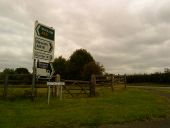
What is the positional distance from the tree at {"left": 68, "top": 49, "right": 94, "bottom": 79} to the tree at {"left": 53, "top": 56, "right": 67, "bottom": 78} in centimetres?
136

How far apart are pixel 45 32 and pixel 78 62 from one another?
7047cm

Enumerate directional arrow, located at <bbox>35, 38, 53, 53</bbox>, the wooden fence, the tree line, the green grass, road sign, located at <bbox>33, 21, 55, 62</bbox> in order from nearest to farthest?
the green grass < road sign, located at <bbox>33, 21, 55, 62</bbox> < directional arrow, located at <bbox>35, 38, 53, 53</bbox> < the wooden fence < the tree line

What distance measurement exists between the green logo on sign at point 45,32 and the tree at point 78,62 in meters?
64.5

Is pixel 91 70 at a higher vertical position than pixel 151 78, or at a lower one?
higher

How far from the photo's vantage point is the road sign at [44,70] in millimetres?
19328

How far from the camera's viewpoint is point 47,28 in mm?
20344

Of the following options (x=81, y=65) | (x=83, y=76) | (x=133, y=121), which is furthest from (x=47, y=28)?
(x=81, y=65)

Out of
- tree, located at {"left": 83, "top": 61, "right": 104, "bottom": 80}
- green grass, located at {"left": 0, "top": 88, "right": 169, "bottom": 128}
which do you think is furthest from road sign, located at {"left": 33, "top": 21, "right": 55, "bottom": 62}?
tree, located at {"left": 83, "top": 61, "right": 104, "bottom": 80}

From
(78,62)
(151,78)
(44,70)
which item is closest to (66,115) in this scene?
(44,70)

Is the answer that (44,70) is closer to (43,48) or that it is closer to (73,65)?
(43,48)

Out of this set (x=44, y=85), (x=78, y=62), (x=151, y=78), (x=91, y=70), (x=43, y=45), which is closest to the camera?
(x=43, y=45)

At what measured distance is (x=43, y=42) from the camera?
2000 cm

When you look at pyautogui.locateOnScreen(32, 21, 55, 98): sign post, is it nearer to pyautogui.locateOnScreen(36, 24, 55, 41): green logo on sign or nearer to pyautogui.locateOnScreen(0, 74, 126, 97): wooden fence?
pyautogui.locateOnScreen(36, 24, 55, 41): green logo on sign

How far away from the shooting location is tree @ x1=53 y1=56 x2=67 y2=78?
88519 millimetres
